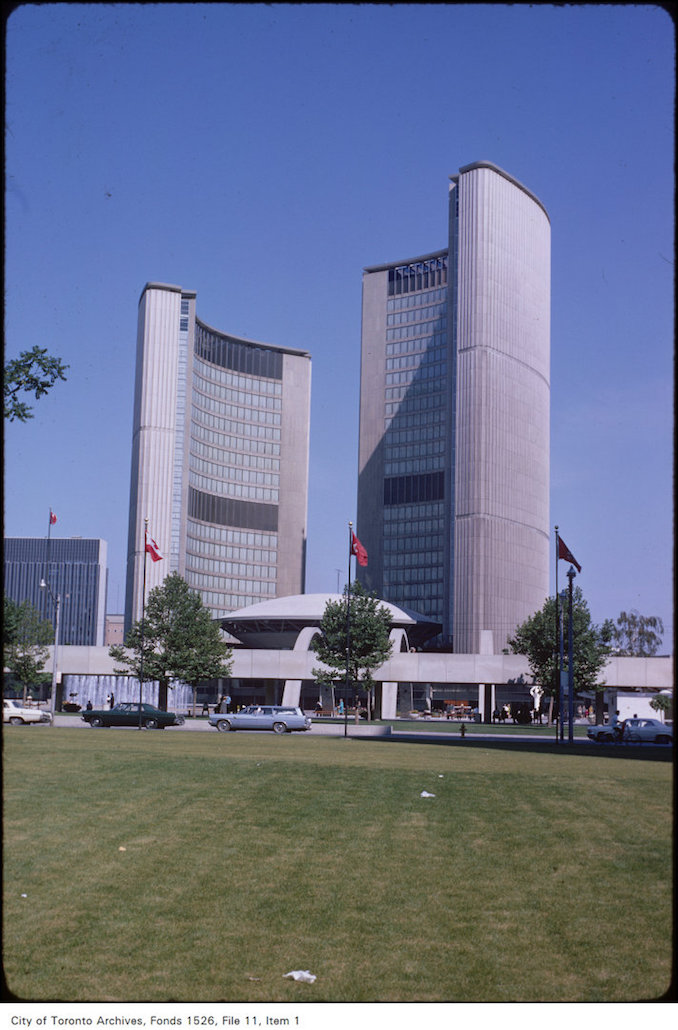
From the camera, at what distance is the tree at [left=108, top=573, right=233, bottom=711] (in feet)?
265

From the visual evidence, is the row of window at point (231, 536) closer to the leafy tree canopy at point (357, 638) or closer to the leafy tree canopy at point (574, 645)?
the leafy tree canopy at point (574, 645)

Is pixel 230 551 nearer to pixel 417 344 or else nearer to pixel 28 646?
pixel 417 344

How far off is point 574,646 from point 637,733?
88.4 feet

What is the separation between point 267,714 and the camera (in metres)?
57.5

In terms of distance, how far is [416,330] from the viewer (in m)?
190

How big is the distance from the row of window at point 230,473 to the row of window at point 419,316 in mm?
36786

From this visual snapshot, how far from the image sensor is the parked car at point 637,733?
56312mm

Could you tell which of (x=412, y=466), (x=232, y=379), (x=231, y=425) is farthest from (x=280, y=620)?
(x=232, y=379)

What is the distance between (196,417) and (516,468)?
58178 mm

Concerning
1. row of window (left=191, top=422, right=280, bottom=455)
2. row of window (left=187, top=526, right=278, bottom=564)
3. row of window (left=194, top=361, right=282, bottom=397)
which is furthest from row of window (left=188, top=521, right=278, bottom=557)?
row of window (left=194, top=361, right=282, bottom=397)

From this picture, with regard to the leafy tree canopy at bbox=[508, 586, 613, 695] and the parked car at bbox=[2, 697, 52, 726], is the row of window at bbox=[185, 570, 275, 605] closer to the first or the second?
the leafy tree canopy at bbox=[508, 586, 613, 695]

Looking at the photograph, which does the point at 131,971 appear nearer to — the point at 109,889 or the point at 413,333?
the point at 109,889

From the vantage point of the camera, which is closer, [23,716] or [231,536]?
[23,716]

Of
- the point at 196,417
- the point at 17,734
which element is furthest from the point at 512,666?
the point at 196,417
